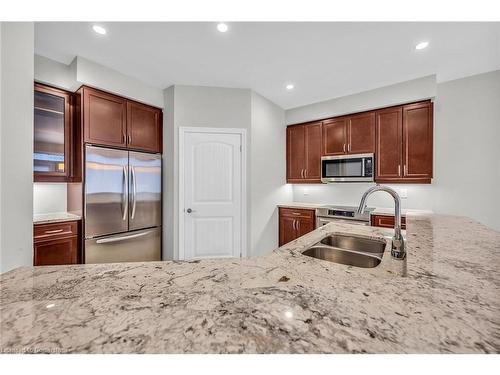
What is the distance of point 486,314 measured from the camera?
456mm

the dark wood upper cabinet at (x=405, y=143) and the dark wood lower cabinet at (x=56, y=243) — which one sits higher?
the dark wood upper cabinet at (x=405, y=143)

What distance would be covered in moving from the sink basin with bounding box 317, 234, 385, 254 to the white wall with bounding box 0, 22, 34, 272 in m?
1.77

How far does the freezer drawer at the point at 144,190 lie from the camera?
2594mm

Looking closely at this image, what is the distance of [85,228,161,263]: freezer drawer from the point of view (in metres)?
2.30

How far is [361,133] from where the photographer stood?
3102mm

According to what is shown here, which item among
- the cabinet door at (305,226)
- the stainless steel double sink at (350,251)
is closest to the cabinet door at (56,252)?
the stainless steel double sink at (350,251)

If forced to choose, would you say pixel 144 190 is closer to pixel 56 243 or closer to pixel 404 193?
pixel 56 243

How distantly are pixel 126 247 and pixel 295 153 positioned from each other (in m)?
2.91

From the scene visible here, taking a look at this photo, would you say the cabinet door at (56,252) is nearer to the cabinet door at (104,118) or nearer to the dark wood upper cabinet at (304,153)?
the cabinet door at (104,118)

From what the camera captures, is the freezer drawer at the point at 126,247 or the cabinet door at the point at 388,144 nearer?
the freezer drawer at the point at 126,247

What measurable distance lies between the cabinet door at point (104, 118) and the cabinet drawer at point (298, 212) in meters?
2.47
